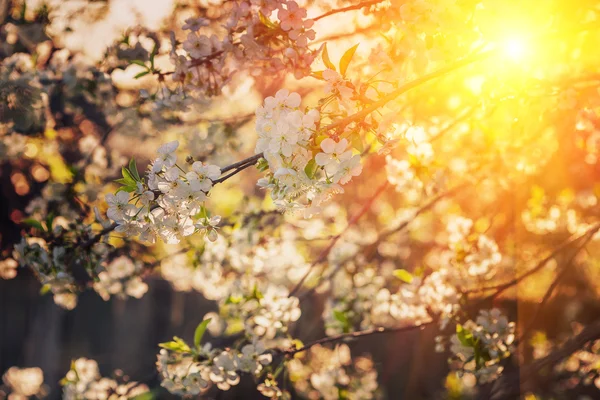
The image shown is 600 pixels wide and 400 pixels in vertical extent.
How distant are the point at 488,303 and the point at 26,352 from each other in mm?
10478

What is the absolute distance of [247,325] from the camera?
2727mm

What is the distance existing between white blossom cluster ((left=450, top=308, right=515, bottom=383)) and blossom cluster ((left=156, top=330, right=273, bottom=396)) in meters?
0.84

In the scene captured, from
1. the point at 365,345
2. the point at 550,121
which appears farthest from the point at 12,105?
the point at 365,345

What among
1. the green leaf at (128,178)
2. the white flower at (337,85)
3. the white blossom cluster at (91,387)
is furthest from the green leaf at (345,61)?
the white blossom cluster at (91,387)

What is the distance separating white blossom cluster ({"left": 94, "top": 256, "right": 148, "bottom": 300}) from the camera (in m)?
3.71

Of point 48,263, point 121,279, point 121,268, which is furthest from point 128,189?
point 121,279

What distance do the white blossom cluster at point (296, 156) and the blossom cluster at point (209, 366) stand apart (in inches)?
54.0

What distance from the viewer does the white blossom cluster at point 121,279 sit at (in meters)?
3.71

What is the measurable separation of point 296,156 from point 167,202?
1.05 ft

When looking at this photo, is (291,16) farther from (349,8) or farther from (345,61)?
(345,61)

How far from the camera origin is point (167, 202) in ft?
4.38

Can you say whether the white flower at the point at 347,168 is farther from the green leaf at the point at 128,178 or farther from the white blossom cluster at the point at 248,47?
the white blossom cluster at the point at 248,47

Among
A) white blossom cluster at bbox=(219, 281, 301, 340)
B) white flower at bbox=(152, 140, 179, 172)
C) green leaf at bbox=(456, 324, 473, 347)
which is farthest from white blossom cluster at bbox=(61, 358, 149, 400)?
white flower at bbox=(152, 140, 179, 172)

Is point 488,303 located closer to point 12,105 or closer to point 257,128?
point 257,128
